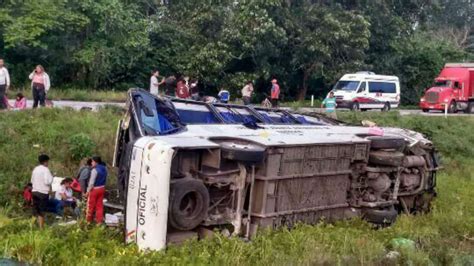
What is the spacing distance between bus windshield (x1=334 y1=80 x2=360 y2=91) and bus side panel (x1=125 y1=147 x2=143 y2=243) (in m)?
22.1

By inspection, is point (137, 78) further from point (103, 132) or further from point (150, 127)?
point (150, 127)

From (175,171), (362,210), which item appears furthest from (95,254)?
(362,210)

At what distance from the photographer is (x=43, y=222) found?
10.3 metres

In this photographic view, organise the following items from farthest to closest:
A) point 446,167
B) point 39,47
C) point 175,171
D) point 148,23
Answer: point 148,23
point 39,47
point 446,167
point 175,171

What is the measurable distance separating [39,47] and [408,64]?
70.8 feet

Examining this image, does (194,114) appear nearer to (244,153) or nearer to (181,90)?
(244,153)

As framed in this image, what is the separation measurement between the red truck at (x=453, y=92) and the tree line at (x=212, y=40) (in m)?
3.53

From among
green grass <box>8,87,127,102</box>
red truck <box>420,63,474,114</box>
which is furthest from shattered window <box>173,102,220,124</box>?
red truck <box>420,63,474,114</box>

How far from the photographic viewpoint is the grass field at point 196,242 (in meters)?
7.57

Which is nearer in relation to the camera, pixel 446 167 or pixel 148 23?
pixel 446 167

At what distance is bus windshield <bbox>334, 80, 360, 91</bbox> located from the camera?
29.3 m

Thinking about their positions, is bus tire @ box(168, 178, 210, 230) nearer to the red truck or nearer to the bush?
the bush

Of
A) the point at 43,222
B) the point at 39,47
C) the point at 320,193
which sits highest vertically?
the point at 39,47

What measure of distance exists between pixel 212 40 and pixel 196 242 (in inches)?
932
